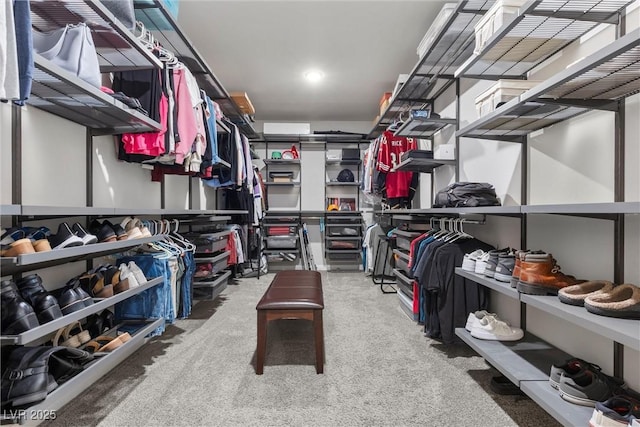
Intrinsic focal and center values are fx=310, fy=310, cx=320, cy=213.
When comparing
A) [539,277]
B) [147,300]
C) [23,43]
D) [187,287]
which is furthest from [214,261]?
[539,277]

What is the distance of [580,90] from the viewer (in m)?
1.37

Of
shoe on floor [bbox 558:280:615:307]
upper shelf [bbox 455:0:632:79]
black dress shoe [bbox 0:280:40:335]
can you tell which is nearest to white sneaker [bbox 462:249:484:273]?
shoe on floor [bbox 558:280:615:307]

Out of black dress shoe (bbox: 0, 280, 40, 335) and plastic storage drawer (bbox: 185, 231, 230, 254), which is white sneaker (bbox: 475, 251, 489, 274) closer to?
black dress shoe (bbox: 0, 280, 40, 335)

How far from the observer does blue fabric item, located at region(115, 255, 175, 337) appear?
6.78 ft

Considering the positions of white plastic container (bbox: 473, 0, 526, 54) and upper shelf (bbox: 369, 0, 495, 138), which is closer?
white plastic container (bbox: 473, 0, 526, 54)

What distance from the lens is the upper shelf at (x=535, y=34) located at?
4.52 ft

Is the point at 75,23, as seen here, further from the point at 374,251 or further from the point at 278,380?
the point at 374,251

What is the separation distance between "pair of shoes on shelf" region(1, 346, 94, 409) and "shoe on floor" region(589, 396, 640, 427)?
2.01 metres

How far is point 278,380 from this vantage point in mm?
1947

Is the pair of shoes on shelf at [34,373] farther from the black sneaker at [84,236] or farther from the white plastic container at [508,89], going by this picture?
the white plastic container at [508,89]

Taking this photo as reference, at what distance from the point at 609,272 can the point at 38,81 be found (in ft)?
9.00

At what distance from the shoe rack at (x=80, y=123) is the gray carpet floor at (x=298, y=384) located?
26cm

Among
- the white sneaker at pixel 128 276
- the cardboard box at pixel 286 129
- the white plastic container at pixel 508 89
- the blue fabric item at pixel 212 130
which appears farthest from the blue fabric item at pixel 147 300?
the cardboard box at pixel 286 129

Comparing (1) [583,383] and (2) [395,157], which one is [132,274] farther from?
(2) [395,157]
